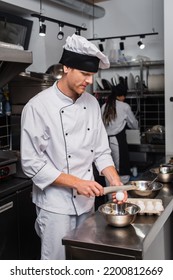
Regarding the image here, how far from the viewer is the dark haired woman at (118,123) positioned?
4.38 m

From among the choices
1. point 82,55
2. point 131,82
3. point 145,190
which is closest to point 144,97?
point 131,82

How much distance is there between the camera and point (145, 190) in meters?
1.89

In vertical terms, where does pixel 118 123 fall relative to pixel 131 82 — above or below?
below

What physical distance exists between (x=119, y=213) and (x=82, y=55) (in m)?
0.78

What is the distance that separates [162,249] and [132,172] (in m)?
2.70

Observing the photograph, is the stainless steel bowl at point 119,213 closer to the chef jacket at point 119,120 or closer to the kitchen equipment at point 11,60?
the kitchen equipment at point 11,60

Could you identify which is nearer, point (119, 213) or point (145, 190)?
point (119, 213)

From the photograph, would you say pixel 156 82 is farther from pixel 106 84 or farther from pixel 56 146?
pixel 56 146

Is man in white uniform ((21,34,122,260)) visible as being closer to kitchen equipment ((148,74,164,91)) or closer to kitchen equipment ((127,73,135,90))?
kitchen equipment ((148,74,164,91))

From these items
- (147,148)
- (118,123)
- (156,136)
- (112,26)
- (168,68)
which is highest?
(112,26)

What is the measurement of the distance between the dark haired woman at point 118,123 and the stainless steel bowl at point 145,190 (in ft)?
7.71

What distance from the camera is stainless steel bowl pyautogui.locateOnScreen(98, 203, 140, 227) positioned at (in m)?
1.50

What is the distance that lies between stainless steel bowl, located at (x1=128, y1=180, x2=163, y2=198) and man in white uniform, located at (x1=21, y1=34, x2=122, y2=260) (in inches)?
5.3

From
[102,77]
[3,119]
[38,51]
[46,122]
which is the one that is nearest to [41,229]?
[46,122]
